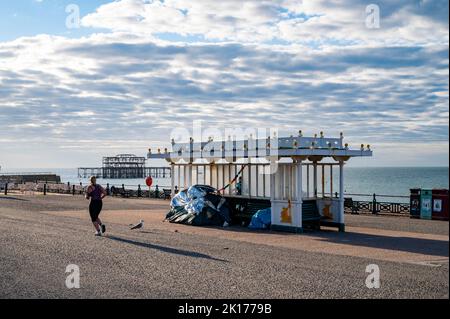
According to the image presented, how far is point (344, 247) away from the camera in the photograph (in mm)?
17219

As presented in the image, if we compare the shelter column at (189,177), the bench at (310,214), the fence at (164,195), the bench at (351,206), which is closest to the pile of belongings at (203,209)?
the shelter column at (189,177)

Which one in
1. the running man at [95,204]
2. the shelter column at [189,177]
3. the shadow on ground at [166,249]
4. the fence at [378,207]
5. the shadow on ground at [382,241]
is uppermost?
the shelter column at [189,177]

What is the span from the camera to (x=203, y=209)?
23781mm

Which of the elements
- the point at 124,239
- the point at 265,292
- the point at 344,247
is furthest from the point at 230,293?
the point at 124,239

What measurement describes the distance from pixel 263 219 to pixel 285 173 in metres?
2.07

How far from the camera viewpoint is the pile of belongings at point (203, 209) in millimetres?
23766

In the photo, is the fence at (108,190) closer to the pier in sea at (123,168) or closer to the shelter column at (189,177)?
the shelter column at (189,177)

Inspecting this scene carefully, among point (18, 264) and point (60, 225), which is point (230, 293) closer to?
point (18, 264)

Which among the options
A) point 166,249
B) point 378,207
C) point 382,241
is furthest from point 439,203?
point 166,249

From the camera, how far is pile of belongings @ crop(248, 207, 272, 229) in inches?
878

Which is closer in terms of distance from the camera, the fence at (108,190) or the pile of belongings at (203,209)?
the pile of belongings at (203,209)

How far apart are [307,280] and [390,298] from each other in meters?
2.05

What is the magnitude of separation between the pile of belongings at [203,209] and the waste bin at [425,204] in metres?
9.87

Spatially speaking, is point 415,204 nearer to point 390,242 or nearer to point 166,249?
point 390,242
